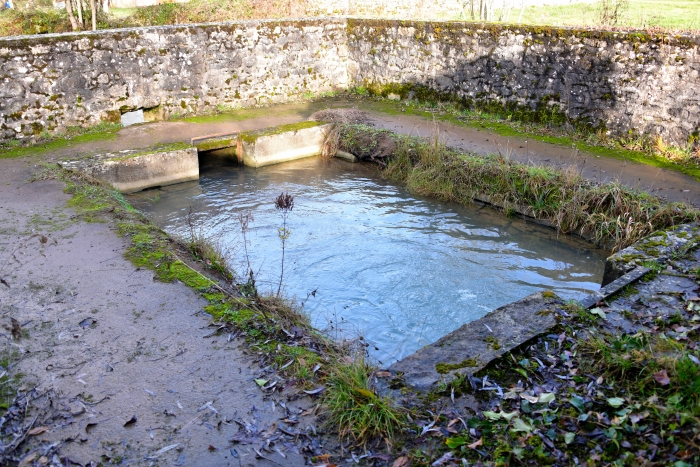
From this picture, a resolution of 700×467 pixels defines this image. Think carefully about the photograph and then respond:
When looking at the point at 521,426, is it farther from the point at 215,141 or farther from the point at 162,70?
the point at 162,70

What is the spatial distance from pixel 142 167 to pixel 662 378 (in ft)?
24.8

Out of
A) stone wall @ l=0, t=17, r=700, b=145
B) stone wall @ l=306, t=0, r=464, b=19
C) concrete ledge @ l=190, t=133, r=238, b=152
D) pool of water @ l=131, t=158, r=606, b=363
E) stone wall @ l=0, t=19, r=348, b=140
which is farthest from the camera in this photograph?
stone wall @ l=306, t=0, r=464, b=19

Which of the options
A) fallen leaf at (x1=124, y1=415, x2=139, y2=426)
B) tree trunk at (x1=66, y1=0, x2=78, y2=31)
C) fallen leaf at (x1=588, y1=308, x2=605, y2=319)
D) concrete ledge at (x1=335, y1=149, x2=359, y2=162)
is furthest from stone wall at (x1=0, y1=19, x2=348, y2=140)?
fallen leaf at (x1=588, y1=308, x2=605, y2=319)

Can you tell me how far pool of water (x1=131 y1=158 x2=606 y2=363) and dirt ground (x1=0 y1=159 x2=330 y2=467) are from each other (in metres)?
1.40

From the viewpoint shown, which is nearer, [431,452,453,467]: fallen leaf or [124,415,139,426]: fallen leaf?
[431,452,453,467]: fallen leaf

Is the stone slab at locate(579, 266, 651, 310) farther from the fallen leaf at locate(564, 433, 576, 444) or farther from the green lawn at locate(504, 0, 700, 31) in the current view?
the green lawn at locate(504, 0, 700, 31)

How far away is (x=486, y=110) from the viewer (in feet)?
35.6

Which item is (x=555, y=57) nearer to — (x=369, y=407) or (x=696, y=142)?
(x=696, y=142)

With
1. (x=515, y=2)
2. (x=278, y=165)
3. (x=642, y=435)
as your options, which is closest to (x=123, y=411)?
(x=642, y=435)

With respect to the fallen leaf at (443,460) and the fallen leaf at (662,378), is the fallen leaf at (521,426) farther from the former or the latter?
the fallen leaf at (662,378)

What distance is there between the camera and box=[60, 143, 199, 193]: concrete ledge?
28.0 feet

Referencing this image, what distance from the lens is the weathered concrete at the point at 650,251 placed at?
5.48 metres

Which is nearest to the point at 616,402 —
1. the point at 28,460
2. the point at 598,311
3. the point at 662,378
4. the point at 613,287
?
the point at 662,378

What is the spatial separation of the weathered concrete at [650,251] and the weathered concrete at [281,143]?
19.5ft
